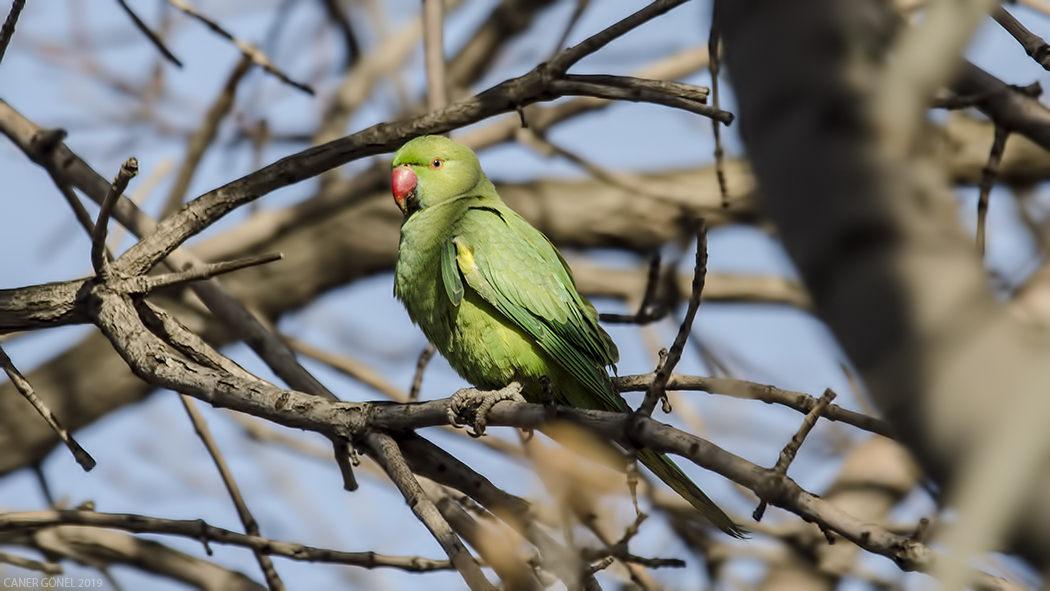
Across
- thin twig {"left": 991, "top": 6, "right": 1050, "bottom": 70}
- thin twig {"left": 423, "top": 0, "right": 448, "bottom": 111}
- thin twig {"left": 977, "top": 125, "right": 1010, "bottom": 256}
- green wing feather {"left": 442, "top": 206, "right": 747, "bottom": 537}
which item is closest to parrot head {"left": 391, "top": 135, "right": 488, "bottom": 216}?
thin twig {"left": 423, "top": 0, "right": 448, "bottom": 111}

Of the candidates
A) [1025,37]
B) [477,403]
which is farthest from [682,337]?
[1025,37]

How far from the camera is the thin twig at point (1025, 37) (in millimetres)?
2643

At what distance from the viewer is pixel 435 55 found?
4.96 metres

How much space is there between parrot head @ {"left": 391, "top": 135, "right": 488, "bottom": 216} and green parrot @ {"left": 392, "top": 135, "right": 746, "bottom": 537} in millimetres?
504

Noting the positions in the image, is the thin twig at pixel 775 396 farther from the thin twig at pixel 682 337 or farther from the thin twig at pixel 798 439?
the thin twig at pixel 682 337

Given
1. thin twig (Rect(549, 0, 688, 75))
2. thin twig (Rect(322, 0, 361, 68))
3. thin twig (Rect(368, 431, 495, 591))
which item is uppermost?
thin twig (Rect(322, 0, 361, 68))

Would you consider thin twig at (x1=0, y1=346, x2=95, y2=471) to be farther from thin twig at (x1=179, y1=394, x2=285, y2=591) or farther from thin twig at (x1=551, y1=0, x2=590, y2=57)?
thin twig at (x1=551, y1=0, x2=590, y2=57)

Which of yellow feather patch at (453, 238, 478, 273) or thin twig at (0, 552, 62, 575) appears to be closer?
thin twig at (0, 552, 62, 575)

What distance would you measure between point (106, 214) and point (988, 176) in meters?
2.91

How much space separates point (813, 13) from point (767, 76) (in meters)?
0.07

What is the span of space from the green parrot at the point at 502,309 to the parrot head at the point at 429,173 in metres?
0.50

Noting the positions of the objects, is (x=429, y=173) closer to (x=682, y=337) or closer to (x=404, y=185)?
(x=404, y=185)

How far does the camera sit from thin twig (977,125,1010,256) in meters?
3.01

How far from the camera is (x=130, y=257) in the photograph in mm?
2953
